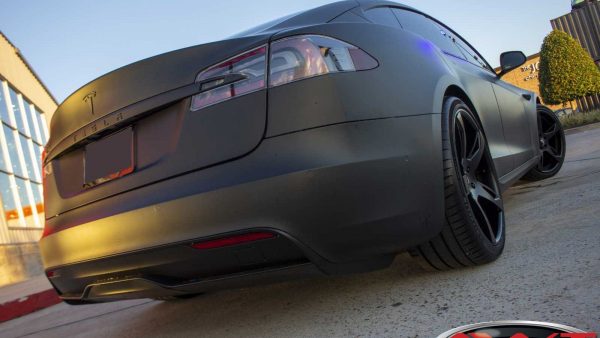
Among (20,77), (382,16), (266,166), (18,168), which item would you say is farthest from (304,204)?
(20,77)

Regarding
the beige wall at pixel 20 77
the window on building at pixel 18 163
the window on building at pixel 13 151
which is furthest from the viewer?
the beige wall at pixel 20 77

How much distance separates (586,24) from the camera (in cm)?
2556

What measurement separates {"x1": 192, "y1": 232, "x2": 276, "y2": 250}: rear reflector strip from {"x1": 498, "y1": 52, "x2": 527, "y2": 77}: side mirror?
2699 millimetres

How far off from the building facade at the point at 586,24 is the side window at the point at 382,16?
2696cm

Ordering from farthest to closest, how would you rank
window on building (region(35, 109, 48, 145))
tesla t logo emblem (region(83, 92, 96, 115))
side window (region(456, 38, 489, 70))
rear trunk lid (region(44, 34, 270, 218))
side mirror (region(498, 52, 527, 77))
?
window on building (region(35, 109, 48, 145)) < side mirror (region(498, 52, 527, 77)) < side window (region(456, 38, 489, 70)) < tesla t logo emblem (region(83, 92, 96, 115)) < rear trunk lid (region(44, 34, 270, 218))

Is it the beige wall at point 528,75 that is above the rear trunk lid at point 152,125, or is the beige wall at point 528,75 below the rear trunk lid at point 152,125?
above

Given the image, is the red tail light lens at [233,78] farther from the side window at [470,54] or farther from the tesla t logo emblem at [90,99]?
the side window at [470,54]

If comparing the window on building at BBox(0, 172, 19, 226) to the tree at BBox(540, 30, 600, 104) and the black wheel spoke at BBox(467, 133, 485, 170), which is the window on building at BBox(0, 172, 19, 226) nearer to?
the black wheel spoke at BBox(467, 133, 485, 170)

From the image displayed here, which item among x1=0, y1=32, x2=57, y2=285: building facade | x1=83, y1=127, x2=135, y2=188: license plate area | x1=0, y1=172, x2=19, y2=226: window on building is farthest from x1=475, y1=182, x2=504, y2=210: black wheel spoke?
x1=0, y1=172, x2=19, y2=226: window on building

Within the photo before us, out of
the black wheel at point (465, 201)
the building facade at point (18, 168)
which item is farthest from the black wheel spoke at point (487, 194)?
the building facade at point (18, 168)

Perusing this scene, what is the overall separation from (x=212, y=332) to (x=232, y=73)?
1.14m

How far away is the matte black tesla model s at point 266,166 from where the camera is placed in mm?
1591

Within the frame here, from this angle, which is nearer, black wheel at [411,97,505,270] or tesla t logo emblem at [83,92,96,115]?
black wheel at [411,97,505,270]

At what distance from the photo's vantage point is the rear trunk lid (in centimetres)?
167
